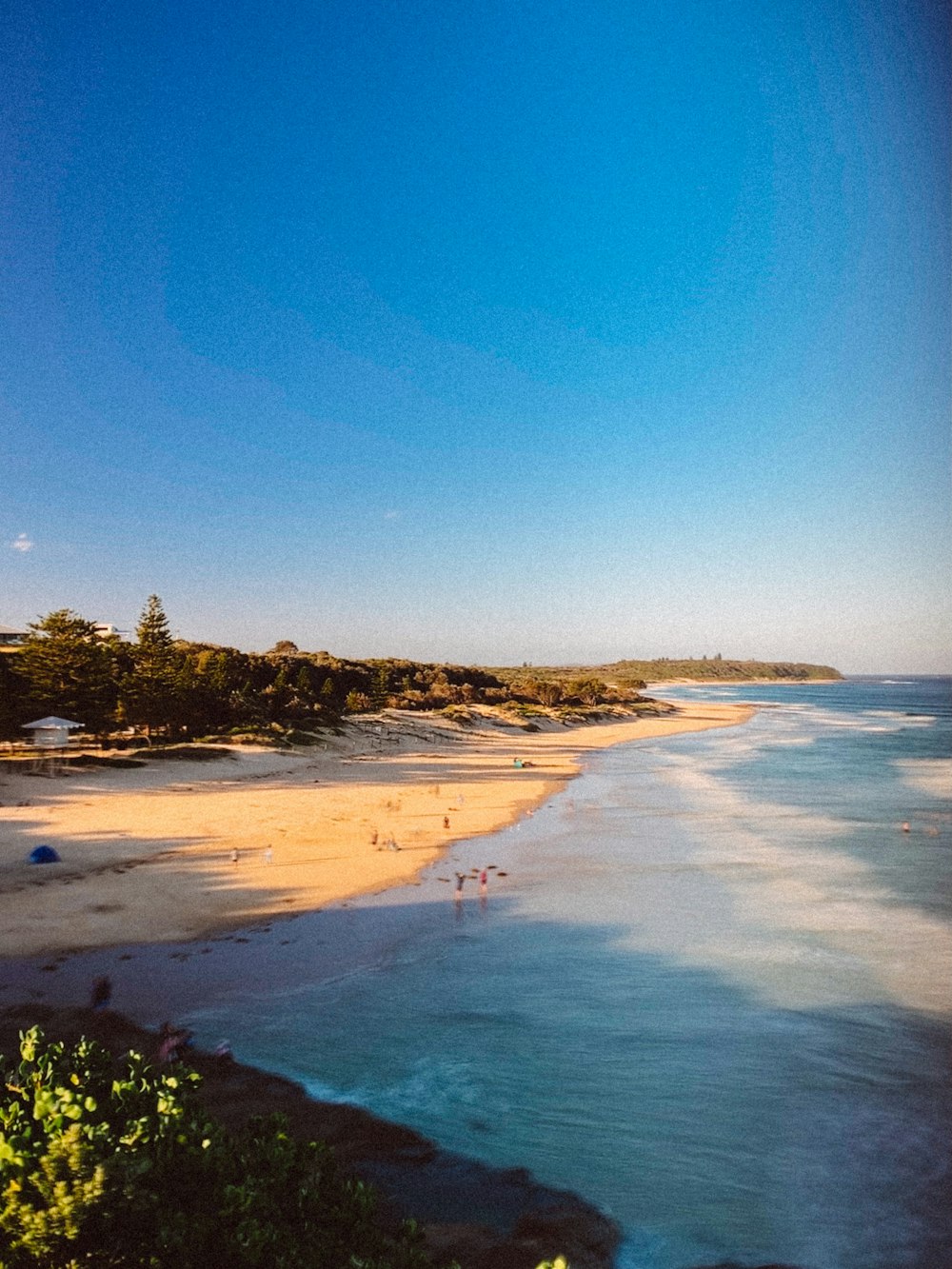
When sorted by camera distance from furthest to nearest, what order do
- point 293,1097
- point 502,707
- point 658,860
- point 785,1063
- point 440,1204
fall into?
point 502,707 → point 658,860 → point 785,1063 → point 293,1097 → point 440,1204

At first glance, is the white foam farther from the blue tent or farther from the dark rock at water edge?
the blue tent

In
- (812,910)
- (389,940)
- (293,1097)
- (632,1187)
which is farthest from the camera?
(812,910)

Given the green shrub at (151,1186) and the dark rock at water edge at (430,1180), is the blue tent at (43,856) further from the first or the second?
the green shrub at (151,1186)

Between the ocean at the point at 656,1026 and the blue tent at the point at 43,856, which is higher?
the blue tent at the point at 43,856

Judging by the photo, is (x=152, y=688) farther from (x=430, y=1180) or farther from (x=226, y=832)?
(x=430, y=1180)

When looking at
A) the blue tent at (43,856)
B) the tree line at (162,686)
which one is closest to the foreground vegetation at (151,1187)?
the blue tent at (43,856)

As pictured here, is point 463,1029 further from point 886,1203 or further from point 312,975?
point 886,1203

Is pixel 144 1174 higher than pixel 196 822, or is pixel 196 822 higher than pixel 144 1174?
pixel 144 1174

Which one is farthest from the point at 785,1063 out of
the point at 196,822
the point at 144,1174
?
the point at 196,822
